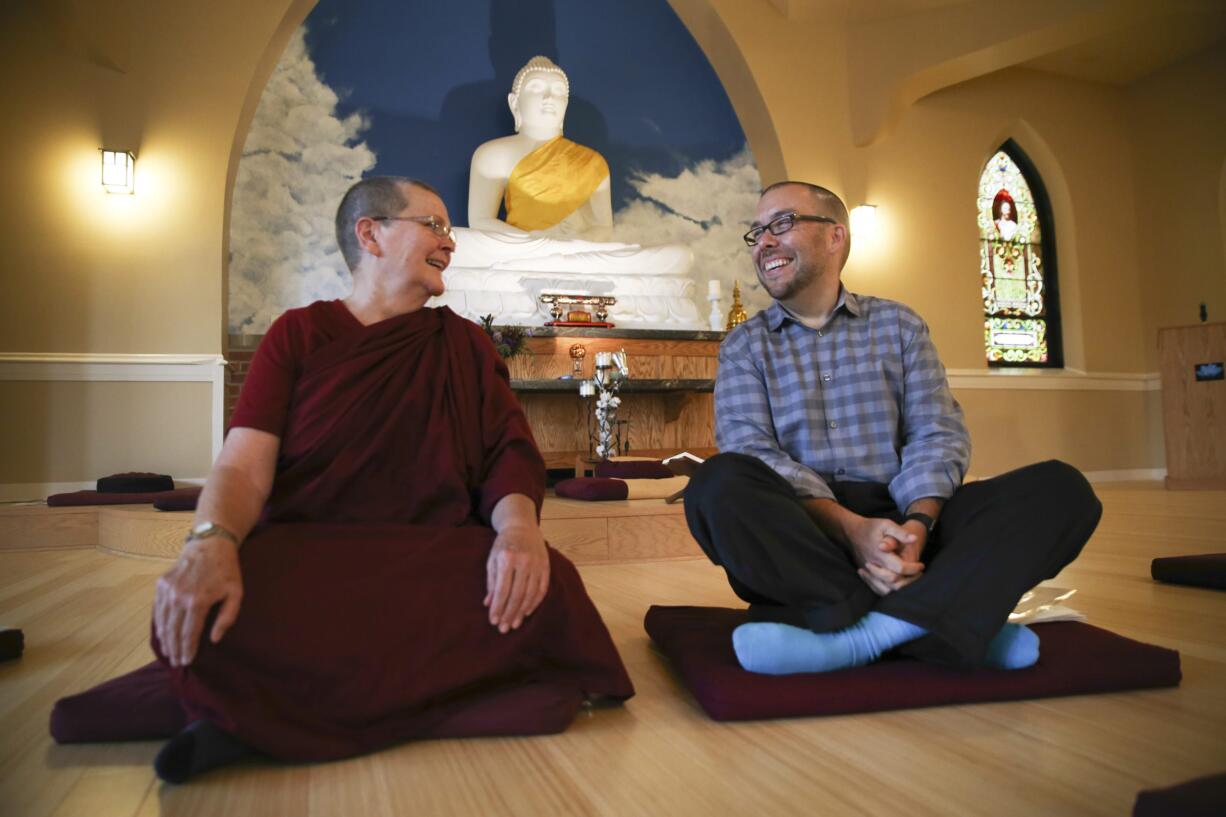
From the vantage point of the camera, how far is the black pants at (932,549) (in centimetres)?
133

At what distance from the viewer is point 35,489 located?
165 inches

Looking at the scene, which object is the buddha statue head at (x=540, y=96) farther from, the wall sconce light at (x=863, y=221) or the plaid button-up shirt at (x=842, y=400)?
the plaid button-up shirt at (x=842, y=400)

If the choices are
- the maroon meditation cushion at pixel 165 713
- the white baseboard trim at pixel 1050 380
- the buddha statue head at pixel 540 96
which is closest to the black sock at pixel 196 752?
the maroon meditation cushion at pixel 165 713

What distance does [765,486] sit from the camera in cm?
151

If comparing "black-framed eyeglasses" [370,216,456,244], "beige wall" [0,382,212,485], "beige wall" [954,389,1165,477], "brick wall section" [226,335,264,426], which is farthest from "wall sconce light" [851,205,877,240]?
"black-framed eyeglasses" [370,216,456,244]

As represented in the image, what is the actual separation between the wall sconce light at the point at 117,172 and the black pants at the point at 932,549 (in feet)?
13.4

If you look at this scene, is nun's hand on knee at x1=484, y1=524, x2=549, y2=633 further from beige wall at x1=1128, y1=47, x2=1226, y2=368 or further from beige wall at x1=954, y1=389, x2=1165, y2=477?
beige wall at x1=1128, y1=47, x2=1226, y2=368

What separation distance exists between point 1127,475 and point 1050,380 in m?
1.08

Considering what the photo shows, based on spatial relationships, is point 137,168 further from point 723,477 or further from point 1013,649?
point 1013,649

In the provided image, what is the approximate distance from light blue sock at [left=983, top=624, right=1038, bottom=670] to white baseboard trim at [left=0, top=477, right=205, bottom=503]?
3906 millimetres

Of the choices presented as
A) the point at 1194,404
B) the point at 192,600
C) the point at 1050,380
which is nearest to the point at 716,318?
the point at 1050,380

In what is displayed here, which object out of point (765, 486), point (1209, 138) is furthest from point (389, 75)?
point (1209, 138)

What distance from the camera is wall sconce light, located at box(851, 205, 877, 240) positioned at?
5.88m

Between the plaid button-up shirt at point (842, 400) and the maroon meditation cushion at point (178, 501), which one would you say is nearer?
the plaid button-up shirt at point (842, 400)
